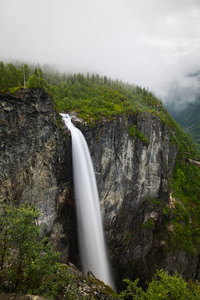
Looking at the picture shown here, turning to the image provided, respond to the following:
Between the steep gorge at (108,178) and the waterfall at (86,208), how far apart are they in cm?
127

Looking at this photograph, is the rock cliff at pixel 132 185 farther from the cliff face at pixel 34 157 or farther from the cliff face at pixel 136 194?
the cliff face at pixel 34 157

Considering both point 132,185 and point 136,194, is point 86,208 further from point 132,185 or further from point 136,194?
point 136,194

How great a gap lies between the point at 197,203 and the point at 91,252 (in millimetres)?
42125

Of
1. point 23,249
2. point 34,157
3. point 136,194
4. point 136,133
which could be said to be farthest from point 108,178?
point 23,249

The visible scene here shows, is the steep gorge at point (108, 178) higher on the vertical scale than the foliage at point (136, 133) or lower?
lower

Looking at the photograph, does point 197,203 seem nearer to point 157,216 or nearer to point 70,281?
point 157,216

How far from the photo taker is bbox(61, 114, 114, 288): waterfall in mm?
27531

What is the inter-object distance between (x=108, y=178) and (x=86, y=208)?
28.6ft

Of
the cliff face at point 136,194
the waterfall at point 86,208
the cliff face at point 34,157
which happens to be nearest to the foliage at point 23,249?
the cliff face at point 34,157

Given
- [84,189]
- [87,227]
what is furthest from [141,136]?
[87,227]

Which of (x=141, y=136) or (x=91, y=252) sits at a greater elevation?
(x=141, y=136)

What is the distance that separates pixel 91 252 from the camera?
28.5 metres

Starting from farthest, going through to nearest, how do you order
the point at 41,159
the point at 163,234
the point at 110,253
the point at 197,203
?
the point at 197,203 < the point at 163,234 < the point at 110,253 < the point at 41,159

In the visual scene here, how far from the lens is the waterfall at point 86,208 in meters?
27.5
